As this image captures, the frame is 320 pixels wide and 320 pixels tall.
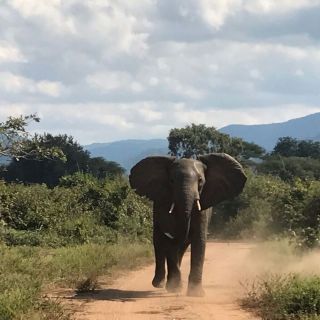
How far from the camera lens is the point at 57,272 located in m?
15.9

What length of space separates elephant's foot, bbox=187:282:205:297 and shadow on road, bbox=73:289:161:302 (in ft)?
2.25

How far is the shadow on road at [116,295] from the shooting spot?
44.0 ft

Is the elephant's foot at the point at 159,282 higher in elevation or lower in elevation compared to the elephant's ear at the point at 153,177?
lower

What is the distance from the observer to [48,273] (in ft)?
51.1

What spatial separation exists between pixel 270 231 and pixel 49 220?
31.0 feet

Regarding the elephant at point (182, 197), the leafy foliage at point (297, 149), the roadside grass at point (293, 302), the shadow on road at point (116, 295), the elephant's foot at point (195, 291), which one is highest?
the leafy foliage at point (297, 149)

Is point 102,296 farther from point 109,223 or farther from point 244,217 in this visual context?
point 244,217

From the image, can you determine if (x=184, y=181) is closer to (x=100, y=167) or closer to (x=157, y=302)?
(x=157, y=302)

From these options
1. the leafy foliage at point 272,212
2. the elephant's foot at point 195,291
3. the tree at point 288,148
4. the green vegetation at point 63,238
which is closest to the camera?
the green vegetation at point 63,238

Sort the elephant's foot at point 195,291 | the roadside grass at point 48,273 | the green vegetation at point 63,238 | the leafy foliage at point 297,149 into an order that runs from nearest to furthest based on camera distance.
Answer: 1. the roadside grass at point 48,273
2. the green vegetation at point 63,238
3. the elephant's foot at point 195,291
4. the leafy foliage at point 297,149

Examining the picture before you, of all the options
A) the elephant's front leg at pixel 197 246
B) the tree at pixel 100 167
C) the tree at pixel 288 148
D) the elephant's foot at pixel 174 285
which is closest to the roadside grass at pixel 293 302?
the elephant's front leg at pixel 197 246

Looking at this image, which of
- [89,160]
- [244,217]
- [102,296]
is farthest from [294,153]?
[102,296]

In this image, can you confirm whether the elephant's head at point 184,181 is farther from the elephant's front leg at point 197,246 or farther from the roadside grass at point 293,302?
the roadside grass at point 293,302

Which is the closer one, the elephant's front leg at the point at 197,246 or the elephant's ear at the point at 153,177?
the elephant's front leg at the point at 197,246
